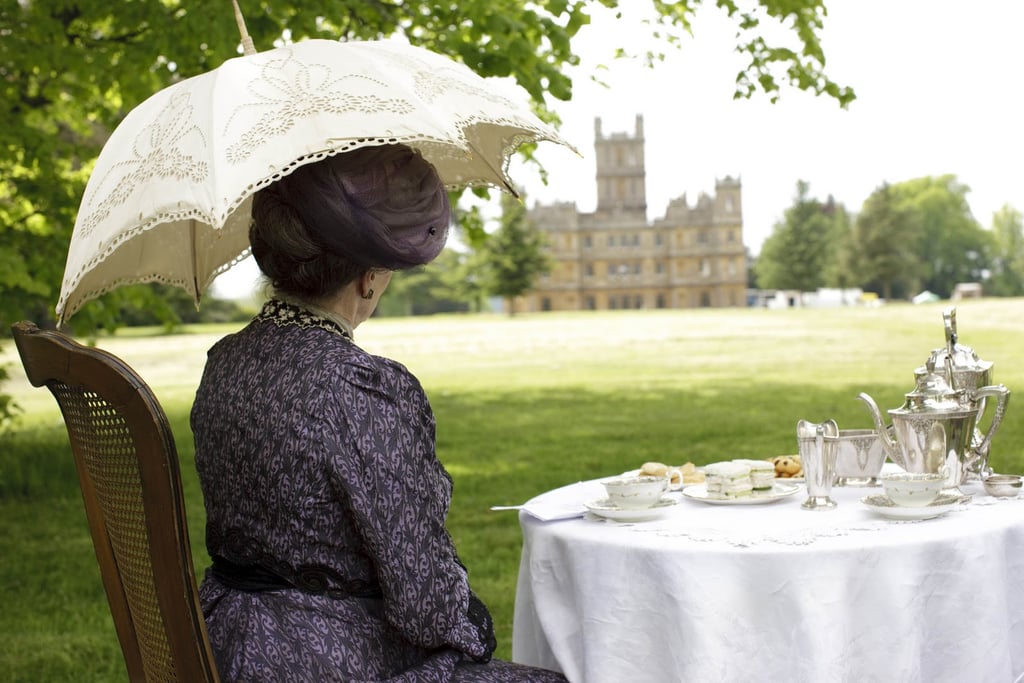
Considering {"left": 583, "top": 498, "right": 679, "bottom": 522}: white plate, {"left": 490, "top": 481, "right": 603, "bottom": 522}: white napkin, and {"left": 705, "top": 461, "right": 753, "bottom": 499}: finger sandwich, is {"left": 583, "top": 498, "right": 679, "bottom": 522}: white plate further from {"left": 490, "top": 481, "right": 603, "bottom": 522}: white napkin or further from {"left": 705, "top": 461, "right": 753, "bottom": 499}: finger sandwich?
{"left": 705, "top": 461, "right": 753, "bottom": 499}: finger sandwich

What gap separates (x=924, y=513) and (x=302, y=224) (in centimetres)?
130

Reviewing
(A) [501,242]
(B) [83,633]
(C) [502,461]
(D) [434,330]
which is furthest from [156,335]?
(B) [83,633]

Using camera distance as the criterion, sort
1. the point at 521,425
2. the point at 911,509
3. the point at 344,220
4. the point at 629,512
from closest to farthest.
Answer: the point at 344,220 → the point at 911,509 → the point at 629,512 → the point at 521,425

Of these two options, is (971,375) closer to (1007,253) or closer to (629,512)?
(629,512)

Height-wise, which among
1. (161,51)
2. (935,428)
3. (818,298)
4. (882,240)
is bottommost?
(818,298)

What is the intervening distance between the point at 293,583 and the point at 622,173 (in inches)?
3653

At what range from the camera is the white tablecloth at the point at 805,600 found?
2.06 m

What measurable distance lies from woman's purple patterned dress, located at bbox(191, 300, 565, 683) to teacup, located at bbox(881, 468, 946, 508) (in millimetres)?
883

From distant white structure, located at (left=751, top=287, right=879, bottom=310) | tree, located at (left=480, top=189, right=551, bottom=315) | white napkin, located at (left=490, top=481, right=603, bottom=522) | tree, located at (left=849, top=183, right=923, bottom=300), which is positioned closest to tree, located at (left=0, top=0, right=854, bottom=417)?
white napkin, located at (left=490, top=481, right=603, bottom=522)

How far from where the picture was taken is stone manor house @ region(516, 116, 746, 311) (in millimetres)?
87188

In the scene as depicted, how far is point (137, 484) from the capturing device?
1707 mm

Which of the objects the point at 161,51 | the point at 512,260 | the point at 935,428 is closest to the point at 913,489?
the point at 935,428

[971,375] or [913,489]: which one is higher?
[971,375]

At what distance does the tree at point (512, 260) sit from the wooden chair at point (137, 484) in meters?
71.3
